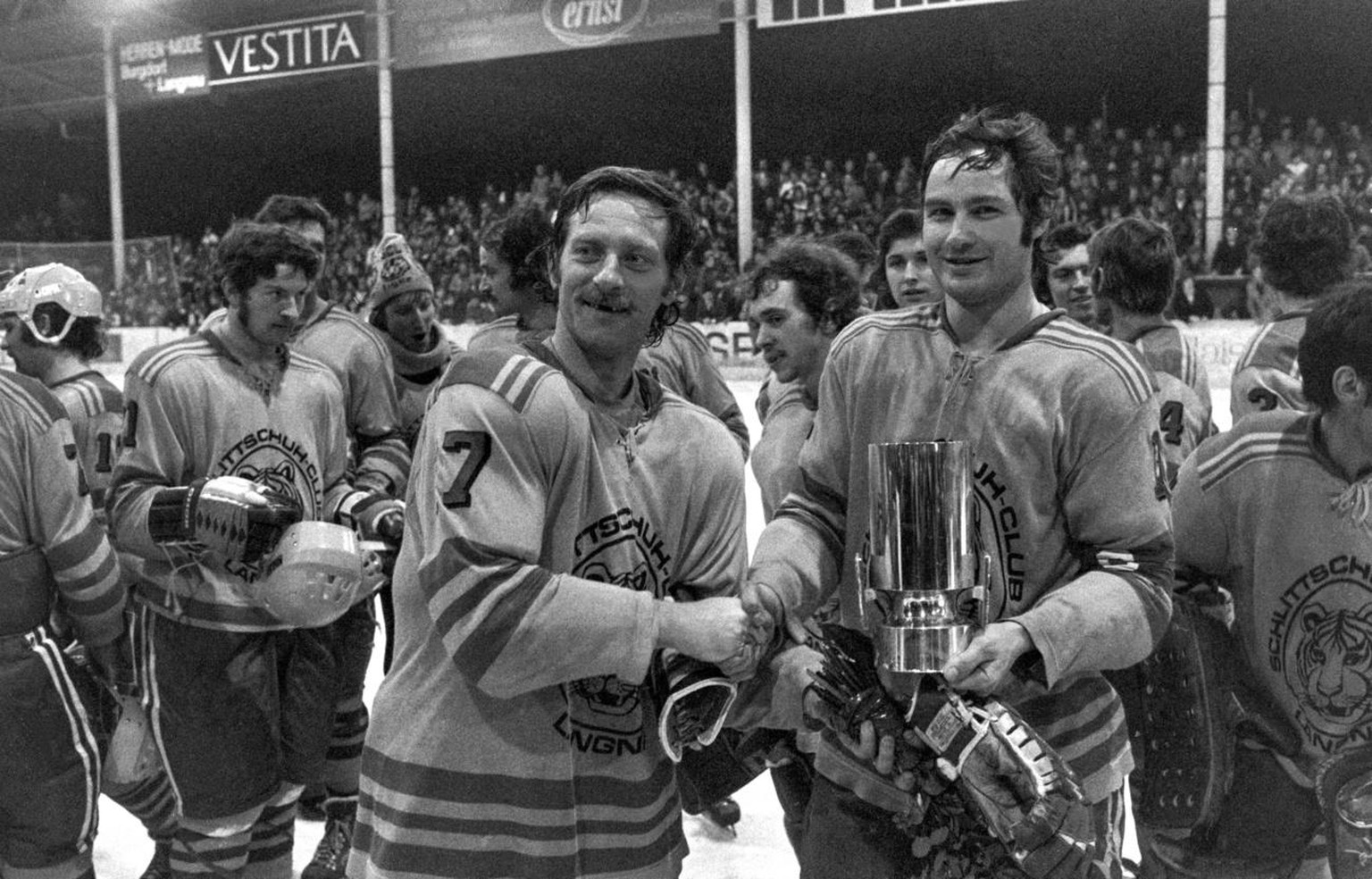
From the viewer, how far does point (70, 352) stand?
10.2 ft

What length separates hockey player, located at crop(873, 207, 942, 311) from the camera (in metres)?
3.04

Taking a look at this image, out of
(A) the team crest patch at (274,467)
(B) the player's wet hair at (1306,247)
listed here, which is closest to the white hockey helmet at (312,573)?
(A) the team crest patch at (274,467)

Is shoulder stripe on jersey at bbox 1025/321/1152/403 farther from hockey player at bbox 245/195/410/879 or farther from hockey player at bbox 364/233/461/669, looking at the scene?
hockey player at bbox 364/233/461/669

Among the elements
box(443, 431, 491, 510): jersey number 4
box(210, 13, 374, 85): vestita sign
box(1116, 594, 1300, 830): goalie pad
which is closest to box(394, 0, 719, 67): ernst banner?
box(210, 13, 374, 85): vestita sign

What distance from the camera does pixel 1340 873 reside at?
1970mm

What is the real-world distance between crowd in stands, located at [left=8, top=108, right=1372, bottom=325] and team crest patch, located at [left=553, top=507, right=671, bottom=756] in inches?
374

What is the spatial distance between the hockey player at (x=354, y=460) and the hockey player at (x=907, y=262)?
48.1 inches

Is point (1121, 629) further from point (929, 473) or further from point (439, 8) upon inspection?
point (439, 8)

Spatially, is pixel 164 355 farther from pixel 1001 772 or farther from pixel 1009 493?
pixel 1001 772

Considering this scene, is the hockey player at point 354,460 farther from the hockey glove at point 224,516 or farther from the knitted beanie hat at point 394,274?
the hockey glove at point 224,516

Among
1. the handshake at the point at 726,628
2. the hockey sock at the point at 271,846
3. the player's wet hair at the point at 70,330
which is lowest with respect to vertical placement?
the hockey sock at the point at 271,846

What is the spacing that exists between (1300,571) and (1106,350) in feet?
2.27

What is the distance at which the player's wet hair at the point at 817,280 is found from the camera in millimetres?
2768

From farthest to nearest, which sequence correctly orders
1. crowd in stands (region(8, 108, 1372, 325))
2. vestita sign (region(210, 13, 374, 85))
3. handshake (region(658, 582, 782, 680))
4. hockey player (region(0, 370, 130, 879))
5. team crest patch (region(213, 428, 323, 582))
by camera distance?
vestita sign (region(210, 13, 374, 85)) < crowd in stands (region(8, 108, 1372, 325)) < team crest patch (region(213, 428, 323, 582)) < hockey player (region(0, 370, 130, 879)) < handshake (region(658, 582, 782, 680))
